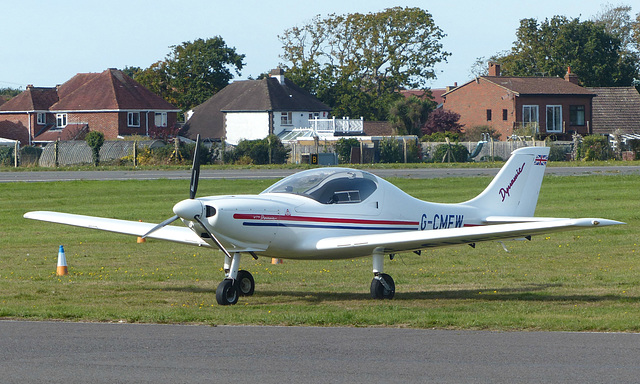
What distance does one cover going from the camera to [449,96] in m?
79.2

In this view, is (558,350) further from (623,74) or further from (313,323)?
(623,74)

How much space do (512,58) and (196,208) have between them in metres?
86.4

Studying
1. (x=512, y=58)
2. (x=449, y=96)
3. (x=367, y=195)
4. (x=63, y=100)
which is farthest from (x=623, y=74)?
(x=367, y=195)

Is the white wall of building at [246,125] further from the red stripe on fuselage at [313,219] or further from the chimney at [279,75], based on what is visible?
the red stripe on fuselage at [313,219]

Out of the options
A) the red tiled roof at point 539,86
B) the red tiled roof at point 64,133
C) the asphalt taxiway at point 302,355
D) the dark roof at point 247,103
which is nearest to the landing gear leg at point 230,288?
the asphalt taxiway at point 302,355

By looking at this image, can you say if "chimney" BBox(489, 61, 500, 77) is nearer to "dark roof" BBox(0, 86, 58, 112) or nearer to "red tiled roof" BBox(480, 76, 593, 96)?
"red tiled roof" BBox(480, 76, 593, 96)

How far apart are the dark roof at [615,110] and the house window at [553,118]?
598 centimetres

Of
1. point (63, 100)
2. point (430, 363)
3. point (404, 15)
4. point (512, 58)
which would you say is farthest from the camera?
point (512, 58)

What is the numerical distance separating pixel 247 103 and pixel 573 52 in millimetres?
33057

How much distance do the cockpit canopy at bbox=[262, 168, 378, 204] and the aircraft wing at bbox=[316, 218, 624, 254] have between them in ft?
2.29

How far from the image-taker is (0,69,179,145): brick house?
72.6 m

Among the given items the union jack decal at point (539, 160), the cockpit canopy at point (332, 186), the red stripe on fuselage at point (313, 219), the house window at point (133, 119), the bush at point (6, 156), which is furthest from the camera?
the house window at point (133, 119)

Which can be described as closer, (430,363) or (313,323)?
(430,363)

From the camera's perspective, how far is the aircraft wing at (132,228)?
13695mm
